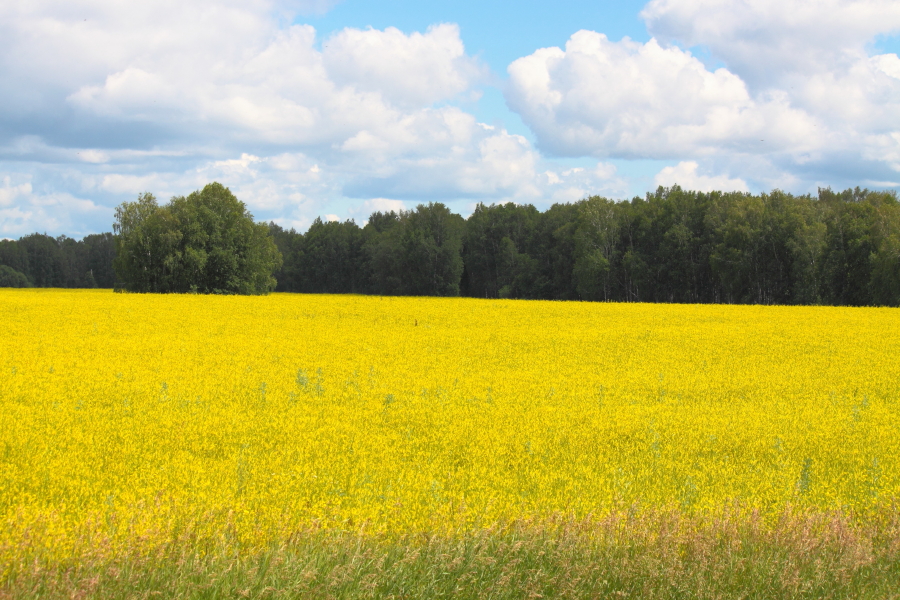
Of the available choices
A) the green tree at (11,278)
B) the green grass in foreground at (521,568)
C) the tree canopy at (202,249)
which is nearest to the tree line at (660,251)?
the tree canopy at (202,249)

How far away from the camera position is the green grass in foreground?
5797 mm

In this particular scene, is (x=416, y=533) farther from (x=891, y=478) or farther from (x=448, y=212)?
(x=448, y=212)

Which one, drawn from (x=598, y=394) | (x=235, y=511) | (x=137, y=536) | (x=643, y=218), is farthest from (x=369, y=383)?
(x=643, y=218)

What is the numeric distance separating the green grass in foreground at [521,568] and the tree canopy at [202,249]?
2544 inches

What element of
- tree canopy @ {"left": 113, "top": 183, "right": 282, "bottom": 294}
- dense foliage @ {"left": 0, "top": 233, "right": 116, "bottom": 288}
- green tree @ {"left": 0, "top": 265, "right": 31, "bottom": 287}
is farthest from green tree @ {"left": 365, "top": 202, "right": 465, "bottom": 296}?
green tree @ {"left": 0, "top": 265, "right": 31, "bottom": 287}

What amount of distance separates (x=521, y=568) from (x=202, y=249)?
66897 millimetres

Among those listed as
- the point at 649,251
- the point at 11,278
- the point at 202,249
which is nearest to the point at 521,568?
the point at 202,249

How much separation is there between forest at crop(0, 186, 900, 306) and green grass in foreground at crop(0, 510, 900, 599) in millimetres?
60938

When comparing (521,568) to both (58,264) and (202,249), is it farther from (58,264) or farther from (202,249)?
(58,264)

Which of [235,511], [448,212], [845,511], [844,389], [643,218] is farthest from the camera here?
[448,212]

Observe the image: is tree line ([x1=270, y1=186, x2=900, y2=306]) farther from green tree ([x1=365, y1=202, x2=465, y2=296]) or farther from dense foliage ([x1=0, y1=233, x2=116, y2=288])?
dense foliage ([x1=0, y1=233, x2=116, y2=288])

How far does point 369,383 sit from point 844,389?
473 inches

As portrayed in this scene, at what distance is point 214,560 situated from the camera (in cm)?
634

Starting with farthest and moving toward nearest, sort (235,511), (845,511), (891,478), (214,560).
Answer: (891,478) < (845,511) < (235,511) < (214,560)
